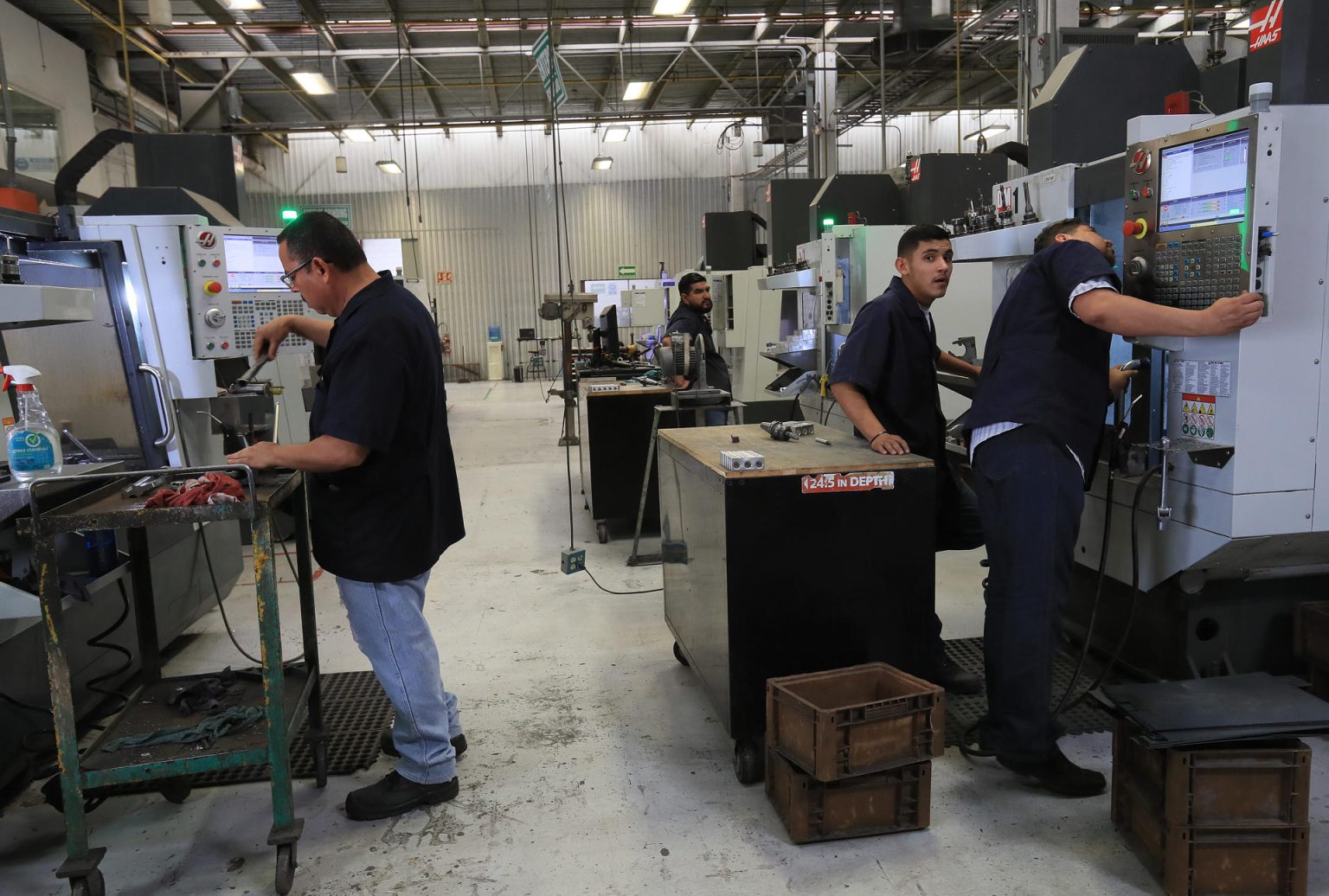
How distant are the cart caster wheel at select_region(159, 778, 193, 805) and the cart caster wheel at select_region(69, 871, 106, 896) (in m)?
0.40

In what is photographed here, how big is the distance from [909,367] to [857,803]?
127 centimetres

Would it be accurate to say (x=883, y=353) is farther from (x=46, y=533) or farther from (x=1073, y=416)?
(x=46, y=533)

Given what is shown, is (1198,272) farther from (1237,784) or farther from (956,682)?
(956,682)

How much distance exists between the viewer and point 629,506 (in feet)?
16.0

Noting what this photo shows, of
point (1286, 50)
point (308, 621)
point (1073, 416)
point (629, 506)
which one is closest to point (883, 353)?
point (1073, 416)

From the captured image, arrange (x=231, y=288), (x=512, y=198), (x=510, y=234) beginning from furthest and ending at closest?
(x=510, y=234) < (x=512, y=198) < (x=231, y=288)

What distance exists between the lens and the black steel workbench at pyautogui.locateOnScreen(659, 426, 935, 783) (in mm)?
2240

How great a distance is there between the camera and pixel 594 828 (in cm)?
220

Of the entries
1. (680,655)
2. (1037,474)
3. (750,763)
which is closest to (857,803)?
→ (750,763)

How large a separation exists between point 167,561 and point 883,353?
2614 mm

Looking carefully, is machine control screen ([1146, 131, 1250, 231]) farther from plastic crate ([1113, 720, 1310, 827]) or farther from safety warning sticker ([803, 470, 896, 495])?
plastic crate ([1113, 720, 1310, 827])

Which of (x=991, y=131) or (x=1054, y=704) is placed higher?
(x=991, y=131)

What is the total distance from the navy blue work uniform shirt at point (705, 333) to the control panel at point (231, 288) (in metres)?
2.15

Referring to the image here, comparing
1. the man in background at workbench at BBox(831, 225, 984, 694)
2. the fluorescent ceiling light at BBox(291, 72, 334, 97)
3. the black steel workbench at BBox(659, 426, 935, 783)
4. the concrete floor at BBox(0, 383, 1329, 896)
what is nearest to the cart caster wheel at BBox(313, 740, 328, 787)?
the concrete floor at BBox(0, 383, 1329, 896)
